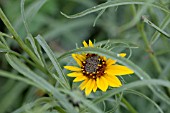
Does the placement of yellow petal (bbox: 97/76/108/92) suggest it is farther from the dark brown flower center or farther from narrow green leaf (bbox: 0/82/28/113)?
narrow green leaf (bbox: 0/82/28/113)

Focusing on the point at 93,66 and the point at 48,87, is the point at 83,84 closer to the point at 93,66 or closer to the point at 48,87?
the point at 93,66

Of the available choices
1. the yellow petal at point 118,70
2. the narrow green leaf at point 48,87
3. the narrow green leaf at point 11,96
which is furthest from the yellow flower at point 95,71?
the narrow green leaf at point 11,96

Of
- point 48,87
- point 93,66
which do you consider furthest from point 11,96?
point 48,87

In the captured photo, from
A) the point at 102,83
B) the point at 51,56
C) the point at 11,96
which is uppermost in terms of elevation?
the point at 51,56

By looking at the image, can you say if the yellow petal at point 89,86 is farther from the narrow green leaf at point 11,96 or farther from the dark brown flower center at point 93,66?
the narrow green leaf at point 11,96

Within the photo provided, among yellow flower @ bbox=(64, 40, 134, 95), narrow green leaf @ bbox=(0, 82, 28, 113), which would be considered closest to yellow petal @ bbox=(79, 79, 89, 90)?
yellow flower @ bbox=(64, 40, 134, 95)

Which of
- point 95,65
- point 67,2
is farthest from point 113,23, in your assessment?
point 95,65

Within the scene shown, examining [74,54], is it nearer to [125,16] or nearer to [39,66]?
[39,66]
